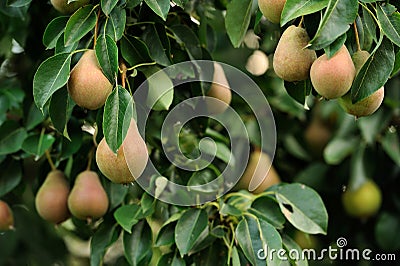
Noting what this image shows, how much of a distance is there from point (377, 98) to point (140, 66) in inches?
12.7

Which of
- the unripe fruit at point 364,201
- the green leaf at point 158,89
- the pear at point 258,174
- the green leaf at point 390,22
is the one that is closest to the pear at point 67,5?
the green leaf at point 158,89

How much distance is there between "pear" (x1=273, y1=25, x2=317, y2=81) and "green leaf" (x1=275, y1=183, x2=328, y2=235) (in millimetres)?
299

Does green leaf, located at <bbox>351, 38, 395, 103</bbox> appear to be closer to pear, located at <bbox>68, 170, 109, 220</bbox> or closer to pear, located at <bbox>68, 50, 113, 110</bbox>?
pear, located at <bbox>68, 50, 113, 110</bbox>

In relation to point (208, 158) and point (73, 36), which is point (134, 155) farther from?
point (208, 158)

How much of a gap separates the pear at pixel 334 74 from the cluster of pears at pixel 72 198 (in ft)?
1.45

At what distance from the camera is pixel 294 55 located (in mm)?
884

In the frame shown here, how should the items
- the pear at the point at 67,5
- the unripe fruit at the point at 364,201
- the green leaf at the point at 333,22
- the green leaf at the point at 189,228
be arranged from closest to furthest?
1. the green leaf at the point at 333,22
2. the pear at the point at 67,5
3. the green leaf at the point at 189,228
4. the unripe fruit at the point at 364,201

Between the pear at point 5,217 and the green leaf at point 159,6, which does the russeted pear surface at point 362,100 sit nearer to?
the green leaf at point 159,6

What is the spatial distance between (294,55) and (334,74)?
0.20 feet

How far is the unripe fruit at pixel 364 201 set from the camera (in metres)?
1.91

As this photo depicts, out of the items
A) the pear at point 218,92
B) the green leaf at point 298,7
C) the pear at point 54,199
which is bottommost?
the pear at point 54,199

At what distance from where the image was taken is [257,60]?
59.6 inches

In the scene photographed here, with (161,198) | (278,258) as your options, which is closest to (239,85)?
(161,198)

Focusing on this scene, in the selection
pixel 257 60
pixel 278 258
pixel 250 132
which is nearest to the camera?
pixel 278 258
